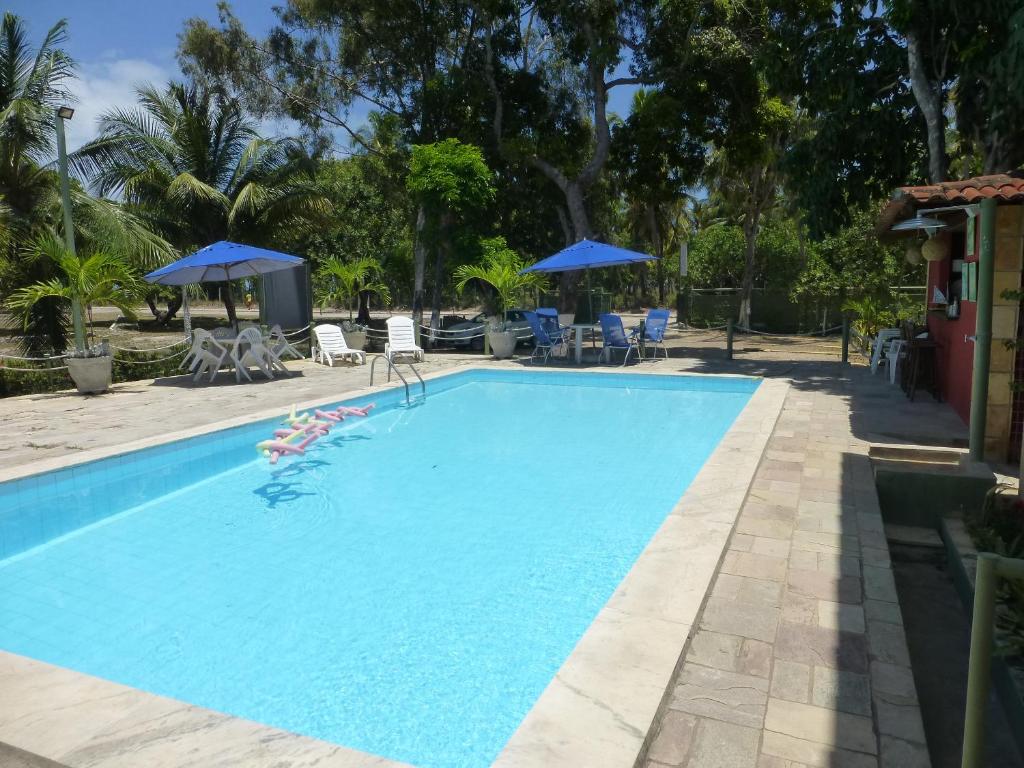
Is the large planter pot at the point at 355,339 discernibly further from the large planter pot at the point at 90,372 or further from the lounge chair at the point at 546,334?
the large planter pot at the point at 90,372

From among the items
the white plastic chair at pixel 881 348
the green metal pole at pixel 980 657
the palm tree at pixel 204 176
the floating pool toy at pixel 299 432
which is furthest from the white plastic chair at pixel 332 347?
the green metal pole at pixel 980 657

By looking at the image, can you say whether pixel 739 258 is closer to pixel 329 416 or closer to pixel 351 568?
pixel 329 416

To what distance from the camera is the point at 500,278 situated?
15.4 metres

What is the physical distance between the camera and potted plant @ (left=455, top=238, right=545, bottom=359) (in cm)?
1504

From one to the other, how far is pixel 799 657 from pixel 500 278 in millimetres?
13069

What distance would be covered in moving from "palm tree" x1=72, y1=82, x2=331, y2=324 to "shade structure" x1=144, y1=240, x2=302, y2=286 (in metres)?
4.00

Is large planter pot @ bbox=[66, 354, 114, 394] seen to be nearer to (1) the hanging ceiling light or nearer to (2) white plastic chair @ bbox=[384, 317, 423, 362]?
(2) white plastic chair @ bbox=[384, 317, 423, 362]

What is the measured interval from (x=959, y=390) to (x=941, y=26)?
20.8ft

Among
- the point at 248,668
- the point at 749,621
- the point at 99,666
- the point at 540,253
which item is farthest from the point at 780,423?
the point at 540,253

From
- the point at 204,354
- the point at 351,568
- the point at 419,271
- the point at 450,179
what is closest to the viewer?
the point at 351,568

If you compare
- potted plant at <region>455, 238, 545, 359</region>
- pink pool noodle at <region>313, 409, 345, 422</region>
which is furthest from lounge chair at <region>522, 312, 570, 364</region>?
pink pool noodle at <region>313, 409, 345, 422</region>

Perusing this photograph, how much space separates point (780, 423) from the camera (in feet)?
24.8

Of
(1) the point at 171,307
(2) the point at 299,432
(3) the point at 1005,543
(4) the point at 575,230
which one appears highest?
(4) the point at 575,230

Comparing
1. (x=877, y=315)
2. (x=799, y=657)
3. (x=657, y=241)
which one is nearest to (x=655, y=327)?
(x=877, y=315)
